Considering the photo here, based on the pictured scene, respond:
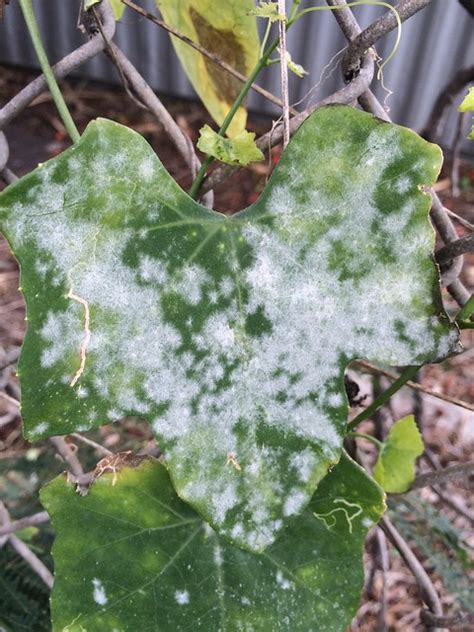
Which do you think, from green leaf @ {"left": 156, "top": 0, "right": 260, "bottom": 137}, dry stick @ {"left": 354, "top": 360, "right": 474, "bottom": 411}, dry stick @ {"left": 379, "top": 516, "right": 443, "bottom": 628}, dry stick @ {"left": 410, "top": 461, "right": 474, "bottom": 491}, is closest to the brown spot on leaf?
green leaf @ {"left": 156, "top": 0, "right": 260, "bottom": 137}

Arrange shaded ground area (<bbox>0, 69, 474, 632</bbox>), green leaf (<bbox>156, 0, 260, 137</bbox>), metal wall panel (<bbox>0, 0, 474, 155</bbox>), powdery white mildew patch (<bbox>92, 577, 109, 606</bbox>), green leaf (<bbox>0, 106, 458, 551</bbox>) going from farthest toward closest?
metal wall panel (<bbox>0, 0, 474, 155</bbox>) → shaded ground area (<bbox>0, 69, 474, 632</bbox>) → green leaf (<bbox>156, 0, 260, 137</bbox>) → powdery white mildew patch (<bbox>92, 577, 109, 606</bbox>) → green leaf (<bbox>0, 106, 458, 551</bbox>)

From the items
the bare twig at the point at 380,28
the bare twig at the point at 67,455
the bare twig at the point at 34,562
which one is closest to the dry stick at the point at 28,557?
the bare twig at the point at 34,562

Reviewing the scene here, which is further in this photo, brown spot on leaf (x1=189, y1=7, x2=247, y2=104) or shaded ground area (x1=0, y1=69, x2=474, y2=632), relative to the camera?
shaded ground area (x1=0, y1=69, x2=474, y2=632)

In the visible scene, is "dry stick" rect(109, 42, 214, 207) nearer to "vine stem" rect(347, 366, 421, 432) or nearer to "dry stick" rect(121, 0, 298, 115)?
"dry stick" rect(121, 0, 298, 115)

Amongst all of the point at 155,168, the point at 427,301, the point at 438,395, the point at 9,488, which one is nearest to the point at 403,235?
the point at 427,301

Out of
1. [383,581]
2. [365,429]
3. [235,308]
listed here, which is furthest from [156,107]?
[365,429]

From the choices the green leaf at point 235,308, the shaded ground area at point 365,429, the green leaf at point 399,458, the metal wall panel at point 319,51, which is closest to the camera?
the green leaf at point 235,308

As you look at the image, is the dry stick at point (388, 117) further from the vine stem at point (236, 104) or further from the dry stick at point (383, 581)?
the dry stick at point (383, 581)

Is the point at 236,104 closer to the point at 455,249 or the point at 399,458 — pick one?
the point at 455,249

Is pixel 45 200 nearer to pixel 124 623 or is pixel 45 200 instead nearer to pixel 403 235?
pixel 403 235
